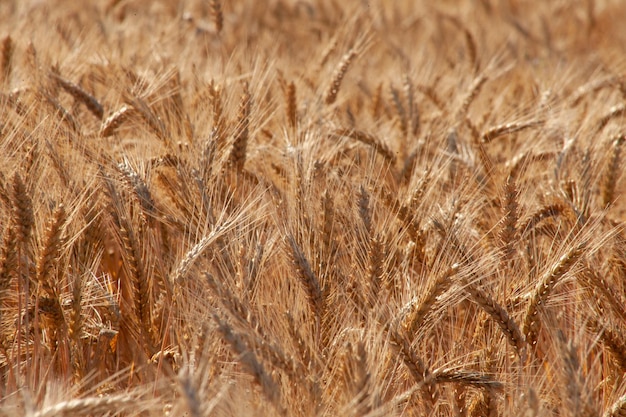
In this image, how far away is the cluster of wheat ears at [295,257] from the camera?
1354 mm

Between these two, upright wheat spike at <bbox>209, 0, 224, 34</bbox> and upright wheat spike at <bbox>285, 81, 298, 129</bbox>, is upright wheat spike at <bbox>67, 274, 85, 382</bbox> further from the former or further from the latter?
upright wheat spike at <bbox>209, 0, 224, 34</bbox>

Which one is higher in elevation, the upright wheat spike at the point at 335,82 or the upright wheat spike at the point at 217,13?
the upright wheat spike at the point at 217,13

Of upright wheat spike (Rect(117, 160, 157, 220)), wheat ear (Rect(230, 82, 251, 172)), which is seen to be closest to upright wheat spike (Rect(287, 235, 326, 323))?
upright wheat spike (Rect(117, 160, 157, 220))

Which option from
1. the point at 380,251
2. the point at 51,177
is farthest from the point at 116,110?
the point at 380,251

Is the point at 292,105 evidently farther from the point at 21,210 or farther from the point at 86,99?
the point at 21,210

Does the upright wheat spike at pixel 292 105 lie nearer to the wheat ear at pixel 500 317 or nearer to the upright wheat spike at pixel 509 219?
the upright wheat spike at pixel 509 219

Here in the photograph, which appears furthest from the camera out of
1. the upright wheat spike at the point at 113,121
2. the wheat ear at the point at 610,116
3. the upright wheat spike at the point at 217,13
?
the upright wheat spike at the point at 217,13

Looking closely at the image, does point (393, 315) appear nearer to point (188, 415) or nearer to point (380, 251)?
point (380, 251)

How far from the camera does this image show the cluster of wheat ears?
1.35 meters

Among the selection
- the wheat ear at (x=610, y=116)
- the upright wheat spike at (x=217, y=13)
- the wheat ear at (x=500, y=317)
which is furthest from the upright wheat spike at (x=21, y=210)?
the wheat ear at (x=610, y=116)

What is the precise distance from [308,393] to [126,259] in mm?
624

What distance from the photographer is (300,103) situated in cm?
288

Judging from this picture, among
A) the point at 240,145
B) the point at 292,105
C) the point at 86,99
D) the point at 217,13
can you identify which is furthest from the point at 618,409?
the point at 217,13

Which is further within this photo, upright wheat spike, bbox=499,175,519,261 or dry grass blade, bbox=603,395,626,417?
upright wheat spike, bbox=499,175,519,261
